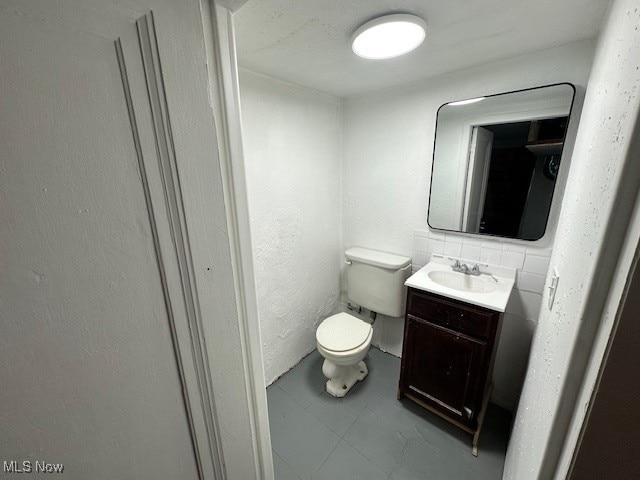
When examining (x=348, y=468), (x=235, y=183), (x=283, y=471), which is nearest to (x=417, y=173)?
(x=235, y=183)

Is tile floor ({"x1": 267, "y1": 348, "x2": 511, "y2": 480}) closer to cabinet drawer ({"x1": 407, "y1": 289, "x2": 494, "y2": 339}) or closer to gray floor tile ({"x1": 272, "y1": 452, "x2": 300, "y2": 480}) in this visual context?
gray floor tile ({"x1": 272, "y1": 452, "x2": 300, "y2": 480})

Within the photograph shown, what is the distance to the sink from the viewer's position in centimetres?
148

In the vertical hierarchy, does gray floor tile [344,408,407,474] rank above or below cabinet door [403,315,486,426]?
below

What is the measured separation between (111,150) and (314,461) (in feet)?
5.46

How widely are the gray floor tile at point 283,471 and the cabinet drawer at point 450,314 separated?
104cm

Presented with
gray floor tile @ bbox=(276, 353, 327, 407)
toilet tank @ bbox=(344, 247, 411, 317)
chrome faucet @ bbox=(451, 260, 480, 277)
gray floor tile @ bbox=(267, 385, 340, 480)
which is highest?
chrome faucet @ bbox=(451, 260, 480, 277)

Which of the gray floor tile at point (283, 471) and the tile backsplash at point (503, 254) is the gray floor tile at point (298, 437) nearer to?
the gray floor tile at point (283, 471)

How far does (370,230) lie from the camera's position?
6.59ft

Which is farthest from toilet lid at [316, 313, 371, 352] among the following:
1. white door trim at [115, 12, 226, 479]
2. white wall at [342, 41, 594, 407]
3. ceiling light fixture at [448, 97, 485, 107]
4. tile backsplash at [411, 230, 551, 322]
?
ceiling light fixture at [448, 97, 485, 107]

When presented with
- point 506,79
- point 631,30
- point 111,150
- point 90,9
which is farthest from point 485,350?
point 90,9

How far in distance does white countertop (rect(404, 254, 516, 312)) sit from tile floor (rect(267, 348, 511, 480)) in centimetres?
83

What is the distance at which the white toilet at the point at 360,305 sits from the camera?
1.64 metres

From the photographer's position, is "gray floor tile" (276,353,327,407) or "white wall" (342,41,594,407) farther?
"gray floor tile" (276,353,327,407)

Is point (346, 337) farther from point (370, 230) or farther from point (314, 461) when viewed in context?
point (370, 230)
